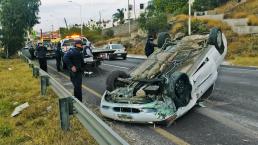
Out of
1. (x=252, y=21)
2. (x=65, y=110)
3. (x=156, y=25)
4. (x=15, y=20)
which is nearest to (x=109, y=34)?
(x=156, y=25)

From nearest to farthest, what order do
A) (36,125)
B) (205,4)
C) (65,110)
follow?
1. (65,110)
2. (36,125)
3. (205,4)

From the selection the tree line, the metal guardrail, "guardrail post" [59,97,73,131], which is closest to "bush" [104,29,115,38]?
the tree line

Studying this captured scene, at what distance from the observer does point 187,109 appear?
9.36 metres

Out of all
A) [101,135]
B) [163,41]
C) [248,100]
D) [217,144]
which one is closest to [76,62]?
[163,41]

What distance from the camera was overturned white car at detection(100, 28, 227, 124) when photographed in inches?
348

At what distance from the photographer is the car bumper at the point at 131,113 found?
343 inches

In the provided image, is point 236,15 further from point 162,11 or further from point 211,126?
point 211,126

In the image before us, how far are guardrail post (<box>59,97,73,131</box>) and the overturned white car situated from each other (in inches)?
52.8

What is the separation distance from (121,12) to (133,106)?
133911 millimetres

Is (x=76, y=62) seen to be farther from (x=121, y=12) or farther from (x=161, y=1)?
(x=121, y=12)

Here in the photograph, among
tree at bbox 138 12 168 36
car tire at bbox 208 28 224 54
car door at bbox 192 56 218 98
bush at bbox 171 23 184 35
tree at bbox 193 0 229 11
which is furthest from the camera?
tree at bbox 193 0 229 11

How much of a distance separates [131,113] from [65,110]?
151cm

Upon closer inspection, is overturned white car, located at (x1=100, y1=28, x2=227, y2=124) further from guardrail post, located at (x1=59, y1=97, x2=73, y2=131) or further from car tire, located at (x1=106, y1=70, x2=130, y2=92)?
guardrail post, located at (x1=59, y1=97, x2=73, y2=131)

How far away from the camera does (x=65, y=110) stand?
26.0ft
